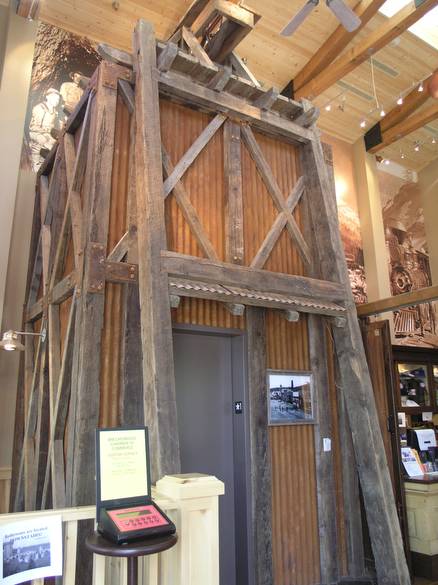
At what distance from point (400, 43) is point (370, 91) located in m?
1.19

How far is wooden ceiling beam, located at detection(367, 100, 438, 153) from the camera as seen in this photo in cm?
992

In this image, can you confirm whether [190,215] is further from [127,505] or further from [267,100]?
[127,505]

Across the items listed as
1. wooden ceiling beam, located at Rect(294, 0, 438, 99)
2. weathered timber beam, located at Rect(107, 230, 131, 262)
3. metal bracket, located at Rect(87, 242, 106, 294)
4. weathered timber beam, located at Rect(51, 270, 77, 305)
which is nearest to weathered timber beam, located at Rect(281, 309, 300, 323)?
weathered timber beam, located at Rect(107, 230, 131, 262)

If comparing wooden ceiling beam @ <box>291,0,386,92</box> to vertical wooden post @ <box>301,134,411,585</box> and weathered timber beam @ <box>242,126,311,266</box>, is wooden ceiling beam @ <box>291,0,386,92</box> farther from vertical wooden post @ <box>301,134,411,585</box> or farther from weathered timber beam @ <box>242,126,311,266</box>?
weathered timber beam @ <box>242,126,311,266</box>

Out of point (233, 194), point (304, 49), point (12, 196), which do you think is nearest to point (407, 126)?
point (304, 49)

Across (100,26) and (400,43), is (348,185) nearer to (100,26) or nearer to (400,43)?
(400,43)

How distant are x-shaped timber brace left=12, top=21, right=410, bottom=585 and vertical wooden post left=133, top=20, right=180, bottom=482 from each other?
0.01 metres

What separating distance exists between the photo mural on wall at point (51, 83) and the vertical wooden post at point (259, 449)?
4205 millimetres

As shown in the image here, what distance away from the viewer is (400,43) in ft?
29.4

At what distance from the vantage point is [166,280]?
13.0 feet

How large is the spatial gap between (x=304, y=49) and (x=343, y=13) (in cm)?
399

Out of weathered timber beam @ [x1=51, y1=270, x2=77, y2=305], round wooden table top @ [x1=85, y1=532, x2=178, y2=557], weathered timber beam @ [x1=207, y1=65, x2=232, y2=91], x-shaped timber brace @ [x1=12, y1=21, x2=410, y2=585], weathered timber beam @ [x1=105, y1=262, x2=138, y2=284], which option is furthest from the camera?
weathered timber beam @ [x1=207, y1=65, x2=232, y2=91]

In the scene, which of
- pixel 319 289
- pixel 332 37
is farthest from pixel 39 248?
pixel 332 37

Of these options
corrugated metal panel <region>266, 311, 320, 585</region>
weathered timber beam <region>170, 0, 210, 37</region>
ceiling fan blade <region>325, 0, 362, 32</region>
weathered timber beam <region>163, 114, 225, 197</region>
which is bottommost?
corrugated metal panel <region>266, 311, 320, 585</region>
